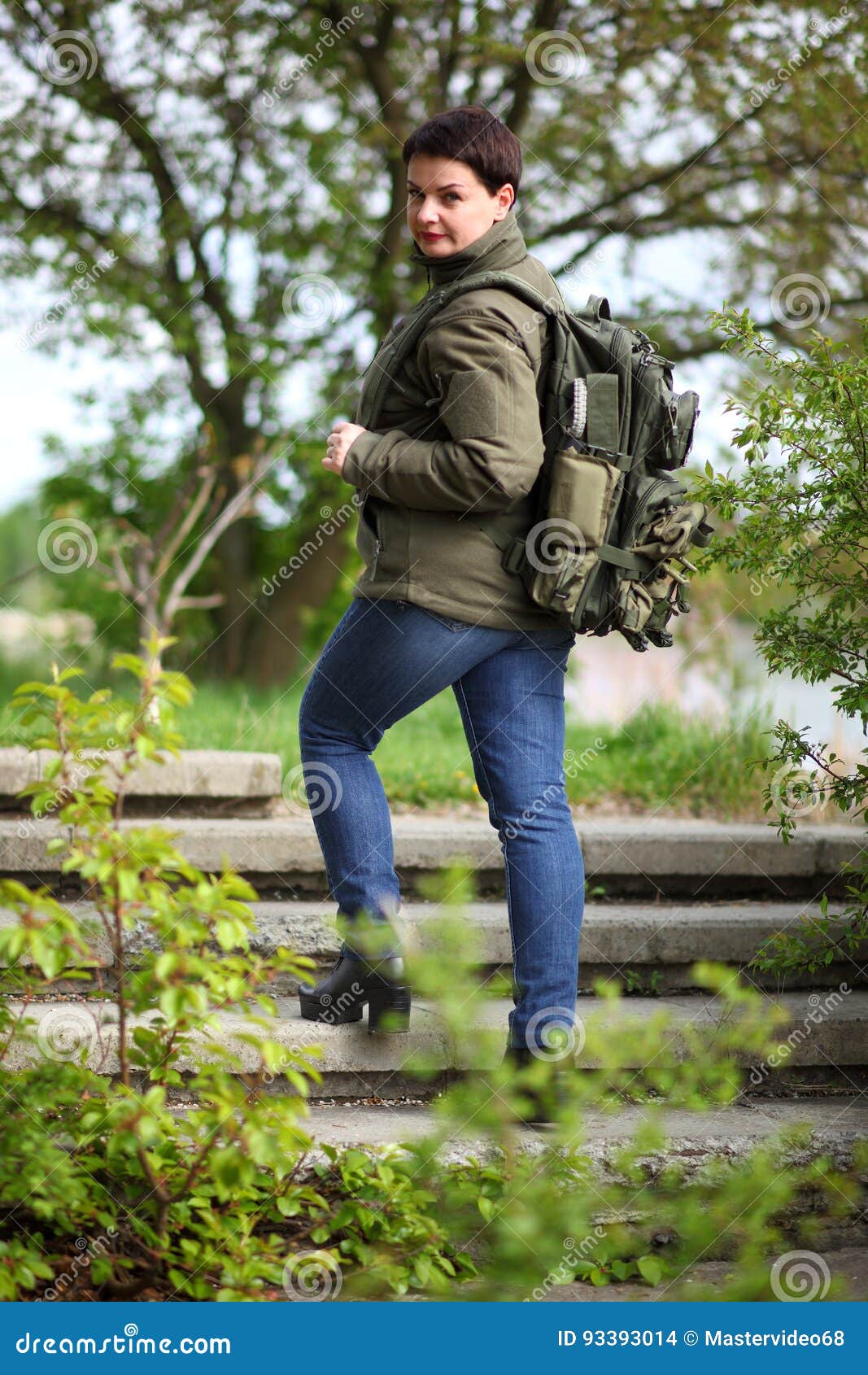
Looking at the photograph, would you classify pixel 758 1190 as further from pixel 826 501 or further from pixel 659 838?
pixel 659 838

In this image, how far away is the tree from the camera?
24.4 feet

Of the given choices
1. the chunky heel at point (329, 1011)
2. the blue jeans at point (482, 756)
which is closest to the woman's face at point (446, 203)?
the blue jeans at point (482, 756)

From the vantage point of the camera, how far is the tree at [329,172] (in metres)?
7.44

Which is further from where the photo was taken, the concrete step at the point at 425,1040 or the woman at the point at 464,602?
the concrete step at the point at 425,1040

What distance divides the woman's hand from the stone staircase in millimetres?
797

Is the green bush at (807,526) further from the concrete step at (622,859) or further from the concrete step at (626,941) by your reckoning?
the concrete step at (622,859)

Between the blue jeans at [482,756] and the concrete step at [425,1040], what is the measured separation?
16cm

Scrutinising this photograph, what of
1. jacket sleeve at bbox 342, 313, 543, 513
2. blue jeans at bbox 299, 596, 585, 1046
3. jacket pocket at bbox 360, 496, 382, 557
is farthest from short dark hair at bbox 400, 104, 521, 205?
blue jeans at bbox 299, 596, 585, 1046

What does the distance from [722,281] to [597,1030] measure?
7.63m

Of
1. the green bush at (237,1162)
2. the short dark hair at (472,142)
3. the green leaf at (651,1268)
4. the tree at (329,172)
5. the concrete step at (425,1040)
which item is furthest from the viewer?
the tree at (329,172)

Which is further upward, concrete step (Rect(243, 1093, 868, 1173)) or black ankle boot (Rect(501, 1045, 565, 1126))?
black ankle boot (Rect(501, 1045, 565, 1126))

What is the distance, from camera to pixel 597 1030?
2.24 metres

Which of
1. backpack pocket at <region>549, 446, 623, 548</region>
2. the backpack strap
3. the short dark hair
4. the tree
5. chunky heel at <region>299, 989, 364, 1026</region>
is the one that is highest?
the tree

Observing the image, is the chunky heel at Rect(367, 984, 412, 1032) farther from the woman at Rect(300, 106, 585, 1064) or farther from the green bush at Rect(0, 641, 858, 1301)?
the green bush at Rect(0, 641, 858, 1301)
